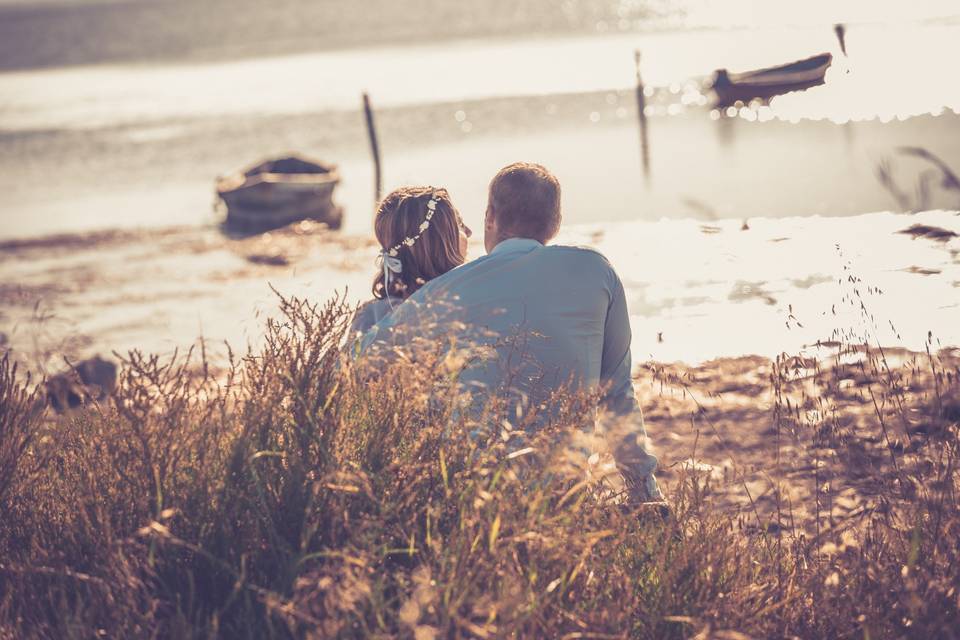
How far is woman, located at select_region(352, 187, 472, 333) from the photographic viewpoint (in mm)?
4055

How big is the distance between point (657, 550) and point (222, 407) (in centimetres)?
152

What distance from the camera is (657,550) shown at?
3227mm

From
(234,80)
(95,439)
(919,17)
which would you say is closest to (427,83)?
(234,80)

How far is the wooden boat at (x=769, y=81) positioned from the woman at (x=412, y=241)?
87.4ft

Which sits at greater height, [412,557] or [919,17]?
[919,17]

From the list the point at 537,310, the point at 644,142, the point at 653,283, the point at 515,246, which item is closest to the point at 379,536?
the point at 537,310

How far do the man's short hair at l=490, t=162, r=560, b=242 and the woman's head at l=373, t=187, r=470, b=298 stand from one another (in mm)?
254

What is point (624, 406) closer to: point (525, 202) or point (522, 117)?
point (525, 202)

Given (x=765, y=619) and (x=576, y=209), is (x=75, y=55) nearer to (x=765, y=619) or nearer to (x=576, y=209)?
(x=576, y=209)

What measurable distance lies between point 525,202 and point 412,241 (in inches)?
19.0

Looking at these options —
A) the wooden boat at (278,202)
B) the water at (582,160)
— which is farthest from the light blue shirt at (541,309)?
the wooden boat at (278,202)

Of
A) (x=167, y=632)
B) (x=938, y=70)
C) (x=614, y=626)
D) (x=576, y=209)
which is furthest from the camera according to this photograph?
(x=938, y=70)

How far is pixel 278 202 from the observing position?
2106cm

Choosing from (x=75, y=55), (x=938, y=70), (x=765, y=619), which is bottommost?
(x=765, y=619)
